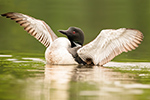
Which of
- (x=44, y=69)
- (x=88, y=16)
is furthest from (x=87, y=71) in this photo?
(x=88, y=16)

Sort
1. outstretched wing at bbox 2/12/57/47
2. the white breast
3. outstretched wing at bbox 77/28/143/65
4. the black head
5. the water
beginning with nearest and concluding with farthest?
the water → outstretched wing at bbox 77/28/143/65 → the white breast → the black head → outstretched wing at bbox 2/12/57/47

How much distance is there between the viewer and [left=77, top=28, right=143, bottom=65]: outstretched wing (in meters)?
10.6

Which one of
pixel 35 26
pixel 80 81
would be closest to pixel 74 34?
pixel 35 26

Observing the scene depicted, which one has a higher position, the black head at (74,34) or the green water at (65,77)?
the black head at (74,34)

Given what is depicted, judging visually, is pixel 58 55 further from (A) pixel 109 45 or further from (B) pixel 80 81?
(B) pixel 80 81

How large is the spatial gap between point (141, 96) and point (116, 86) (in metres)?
0.92

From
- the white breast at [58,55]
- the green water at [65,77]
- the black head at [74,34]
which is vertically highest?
the black head at [74,34]

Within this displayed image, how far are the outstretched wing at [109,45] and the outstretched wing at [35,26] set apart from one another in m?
1.36

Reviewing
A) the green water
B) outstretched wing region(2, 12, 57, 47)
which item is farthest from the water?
outstretched wing region(2, 12, 57, 47)

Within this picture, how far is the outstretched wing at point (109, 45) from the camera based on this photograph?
10.6 metres

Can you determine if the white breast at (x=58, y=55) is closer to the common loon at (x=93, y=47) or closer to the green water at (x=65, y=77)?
the common loon at (x=93, y=47)

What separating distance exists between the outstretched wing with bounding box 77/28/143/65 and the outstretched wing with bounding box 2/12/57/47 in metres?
1.36

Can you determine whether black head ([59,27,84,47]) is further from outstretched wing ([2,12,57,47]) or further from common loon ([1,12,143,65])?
outstretched wing ([2,12,57,47])

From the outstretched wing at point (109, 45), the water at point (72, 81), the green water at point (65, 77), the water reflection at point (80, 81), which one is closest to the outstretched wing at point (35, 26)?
the green water at point (65, 77)
